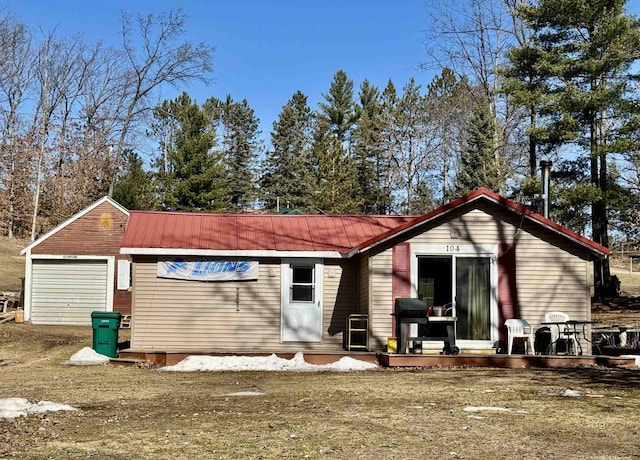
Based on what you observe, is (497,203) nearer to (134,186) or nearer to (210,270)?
(210,270)

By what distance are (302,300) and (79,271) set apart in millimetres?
12202

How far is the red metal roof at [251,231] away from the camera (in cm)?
1603

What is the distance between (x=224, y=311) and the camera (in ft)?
52.5

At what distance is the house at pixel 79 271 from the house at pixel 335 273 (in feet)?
27.7

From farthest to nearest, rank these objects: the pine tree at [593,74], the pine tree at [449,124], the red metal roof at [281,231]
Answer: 1. the pine tree at [449,124]
2. the pine tree at [593,74]
3. the red metal roof at [281,231]

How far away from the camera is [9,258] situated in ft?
129

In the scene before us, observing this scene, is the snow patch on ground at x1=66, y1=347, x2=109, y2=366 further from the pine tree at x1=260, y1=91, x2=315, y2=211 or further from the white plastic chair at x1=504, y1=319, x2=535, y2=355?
the pine tree at x1=260, y1=91, x2=315, y2=211

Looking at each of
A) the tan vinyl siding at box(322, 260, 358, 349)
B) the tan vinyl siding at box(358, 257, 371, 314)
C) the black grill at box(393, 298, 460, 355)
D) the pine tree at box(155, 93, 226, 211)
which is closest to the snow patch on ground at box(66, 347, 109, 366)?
the tan vinyl siding at box(322, 260, 358, 349)

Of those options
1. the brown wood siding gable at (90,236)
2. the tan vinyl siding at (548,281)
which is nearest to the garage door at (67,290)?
the brown wood siding gable at (90,236)

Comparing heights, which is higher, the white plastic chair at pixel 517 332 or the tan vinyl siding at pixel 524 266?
the tan vinyl siding at pixel 524 266

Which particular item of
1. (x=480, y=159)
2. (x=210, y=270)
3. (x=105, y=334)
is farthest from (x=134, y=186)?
(x=105, y=334)

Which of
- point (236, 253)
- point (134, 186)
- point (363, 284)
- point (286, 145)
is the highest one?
point (286, 145)

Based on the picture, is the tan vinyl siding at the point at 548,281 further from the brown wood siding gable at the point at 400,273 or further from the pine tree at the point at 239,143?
the pine tree at the point at 239,143

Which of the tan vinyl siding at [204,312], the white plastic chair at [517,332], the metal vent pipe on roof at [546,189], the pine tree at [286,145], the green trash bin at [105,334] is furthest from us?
the pine tree at [286,145]
